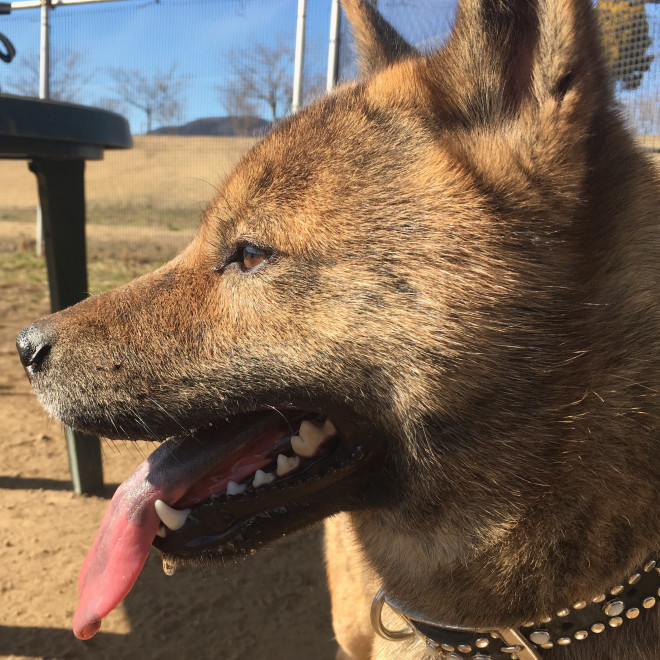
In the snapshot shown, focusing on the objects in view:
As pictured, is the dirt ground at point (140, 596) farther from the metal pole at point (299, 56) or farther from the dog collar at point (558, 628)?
the metal pole at point (299, 56)

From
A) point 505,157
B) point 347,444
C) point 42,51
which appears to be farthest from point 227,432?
point 42,51

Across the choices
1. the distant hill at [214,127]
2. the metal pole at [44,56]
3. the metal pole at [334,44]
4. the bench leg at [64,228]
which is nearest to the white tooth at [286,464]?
the bench leg at [64,228]

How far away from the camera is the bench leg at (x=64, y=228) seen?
2.93 metres

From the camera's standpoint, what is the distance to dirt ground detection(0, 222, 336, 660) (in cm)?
247

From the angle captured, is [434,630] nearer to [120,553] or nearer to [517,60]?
[120,553]

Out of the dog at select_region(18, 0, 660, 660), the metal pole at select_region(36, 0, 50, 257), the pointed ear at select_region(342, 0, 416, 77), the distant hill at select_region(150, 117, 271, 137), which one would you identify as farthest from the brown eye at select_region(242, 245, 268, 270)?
the metal pole at select_region(36, 0, 50, 257)

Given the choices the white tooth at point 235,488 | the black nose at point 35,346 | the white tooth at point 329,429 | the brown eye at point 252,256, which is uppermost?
the brown eye at point 252,256

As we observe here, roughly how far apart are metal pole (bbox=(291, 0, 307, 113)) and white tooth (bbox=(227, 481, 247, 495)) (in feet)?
13.1

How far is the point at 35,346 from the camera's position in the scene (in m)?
1.66

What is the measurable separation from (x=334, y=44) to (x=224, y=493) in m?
4.19

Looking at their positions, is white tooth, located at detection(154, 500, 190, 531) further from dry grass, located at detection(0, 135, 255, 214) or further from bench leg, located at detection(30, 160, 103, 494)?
dry grass, located at detection(0, 135, 255, 214)

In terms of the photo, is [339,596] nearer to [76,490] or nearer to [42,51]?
[76,490]

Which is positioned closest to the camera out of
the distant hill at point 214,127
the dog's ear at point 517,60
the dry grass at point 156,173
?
the dog's ear at point 517,60

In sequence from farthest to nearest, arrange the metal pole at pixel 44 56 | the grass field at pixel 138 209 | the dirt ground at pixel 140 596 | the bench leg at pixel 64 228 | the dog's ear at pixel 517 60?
1. the grass field at pixel 138 209
2. the metal pole at pixel 44 56
3. the bench leg at pixel 64 228
4. the dirt ground at pixel 140 596
5. the dog's ear at pixel 517 60
